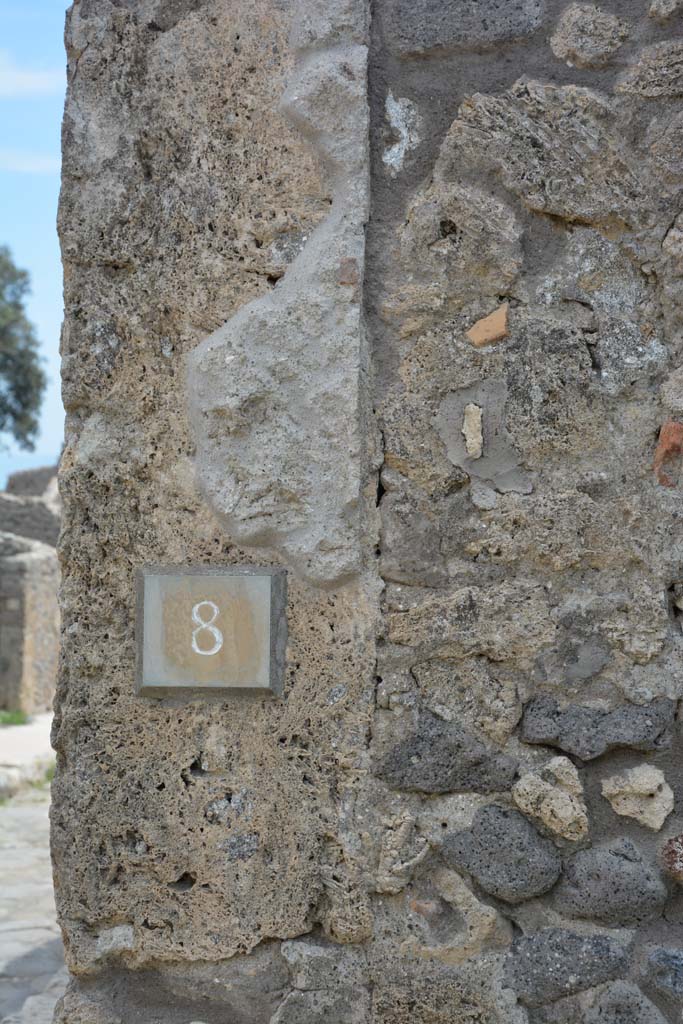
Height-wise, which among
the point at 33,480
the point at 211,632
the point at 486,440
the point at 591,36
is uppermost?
the point at 33,480

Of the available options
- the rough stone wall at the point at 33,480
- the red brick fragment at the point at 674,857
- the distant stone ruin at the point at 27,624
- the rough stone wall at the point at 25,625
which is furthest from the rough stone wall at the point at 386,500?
the rough stone wall at the point at 33,480

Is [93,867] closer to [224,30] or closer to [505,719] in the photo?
[505,719]

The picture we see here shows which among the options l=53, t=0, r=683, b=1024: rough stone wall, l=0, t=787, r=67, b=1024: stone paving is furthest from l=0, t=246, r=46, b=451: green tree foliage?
l=53, t=0, r=683, b=1024: rough stone wall

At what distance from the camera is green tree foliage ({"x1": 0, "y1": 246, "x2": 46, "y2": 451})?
19.7 metres

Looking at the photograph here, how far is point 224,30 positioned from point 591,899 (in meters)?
1.71

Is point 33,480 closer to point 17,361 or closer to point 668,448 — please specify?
point 17,361

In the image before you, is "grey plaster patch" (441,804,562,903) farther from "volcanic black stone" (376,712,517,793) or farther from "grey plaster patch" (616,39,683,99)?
"grey plaster patch" (616,39,683,99)

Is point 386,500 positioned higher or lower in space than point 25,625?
higher

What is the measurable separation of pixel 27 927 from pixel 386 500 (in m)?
2.56

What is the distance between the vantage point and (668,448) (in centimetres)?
181

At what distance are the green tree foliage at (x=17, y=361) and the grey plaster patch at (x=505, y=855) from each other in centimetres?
1932

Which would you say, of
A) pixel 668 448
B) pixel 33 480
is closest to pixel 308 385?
pixel 668 448

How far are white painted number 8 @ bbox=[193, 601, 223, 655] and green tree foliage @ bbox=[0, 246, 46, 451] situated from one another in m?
19.0

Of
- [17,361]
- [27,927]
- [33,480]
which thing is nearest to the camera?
[27,927]
